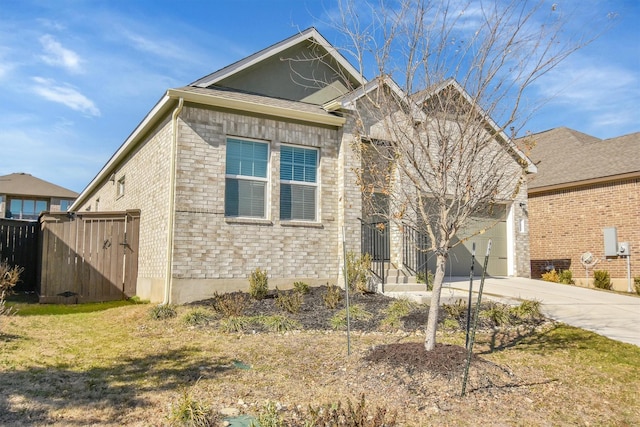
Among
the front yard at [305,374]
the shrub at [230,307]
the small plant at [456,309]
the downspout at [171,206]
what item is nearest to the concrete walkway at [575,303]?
the front yard at [305,374]

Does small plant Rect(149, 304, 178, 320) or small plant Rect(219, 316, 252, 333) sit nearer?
small plant Rect(219, 316, 252, 333)

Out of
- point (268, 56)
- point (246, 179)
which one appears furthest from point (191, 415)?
point (268, 56)

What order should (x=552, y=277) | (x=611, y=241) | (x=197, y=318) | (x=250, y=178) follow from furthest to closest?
(x=611, y=241)
(x=552, y=277)
(x=250, y=178)
(x=197, y=318)

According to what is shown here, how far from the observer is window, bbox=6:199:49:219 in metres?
34.3

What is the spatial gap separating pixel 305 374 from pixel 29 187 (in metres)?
35.7

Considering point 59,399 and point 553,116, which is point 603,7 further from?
point 59,399

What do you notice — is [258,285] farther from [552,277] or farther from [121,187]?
[552,277]

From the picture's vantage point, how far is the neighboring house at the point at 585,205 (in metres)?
15.8

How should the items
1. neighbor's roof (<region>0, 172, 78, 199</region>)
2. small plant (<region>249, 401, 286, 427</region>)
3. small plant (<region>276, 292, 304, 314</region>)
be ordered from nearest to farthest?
small plant (<region>249, 401, 286, 427</region>) → small plant (<region>276, 292, 304, 314</region>) → neighbor's roof (<region>0, 172, 78, 199</region>)

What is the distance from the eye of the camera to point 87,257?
11.1m

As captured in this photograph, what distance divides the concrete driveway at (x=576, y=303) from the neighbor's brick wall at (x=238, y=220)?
121 inches

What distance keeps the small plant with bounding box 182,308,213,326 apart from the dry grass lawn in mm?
255

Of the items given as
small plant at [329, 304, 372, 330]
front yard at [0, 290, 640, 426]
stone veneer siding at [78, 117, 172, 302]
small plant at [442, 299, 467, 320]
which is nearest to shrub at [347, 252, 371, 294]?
small plant at [329, 304, 372, 330]

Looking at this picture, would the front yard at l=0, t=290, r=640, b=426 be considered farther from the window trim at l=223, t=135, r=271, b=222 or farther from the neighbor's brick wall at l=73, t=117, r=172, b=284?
the window trim at l=223, t=135, r=271, b=222
